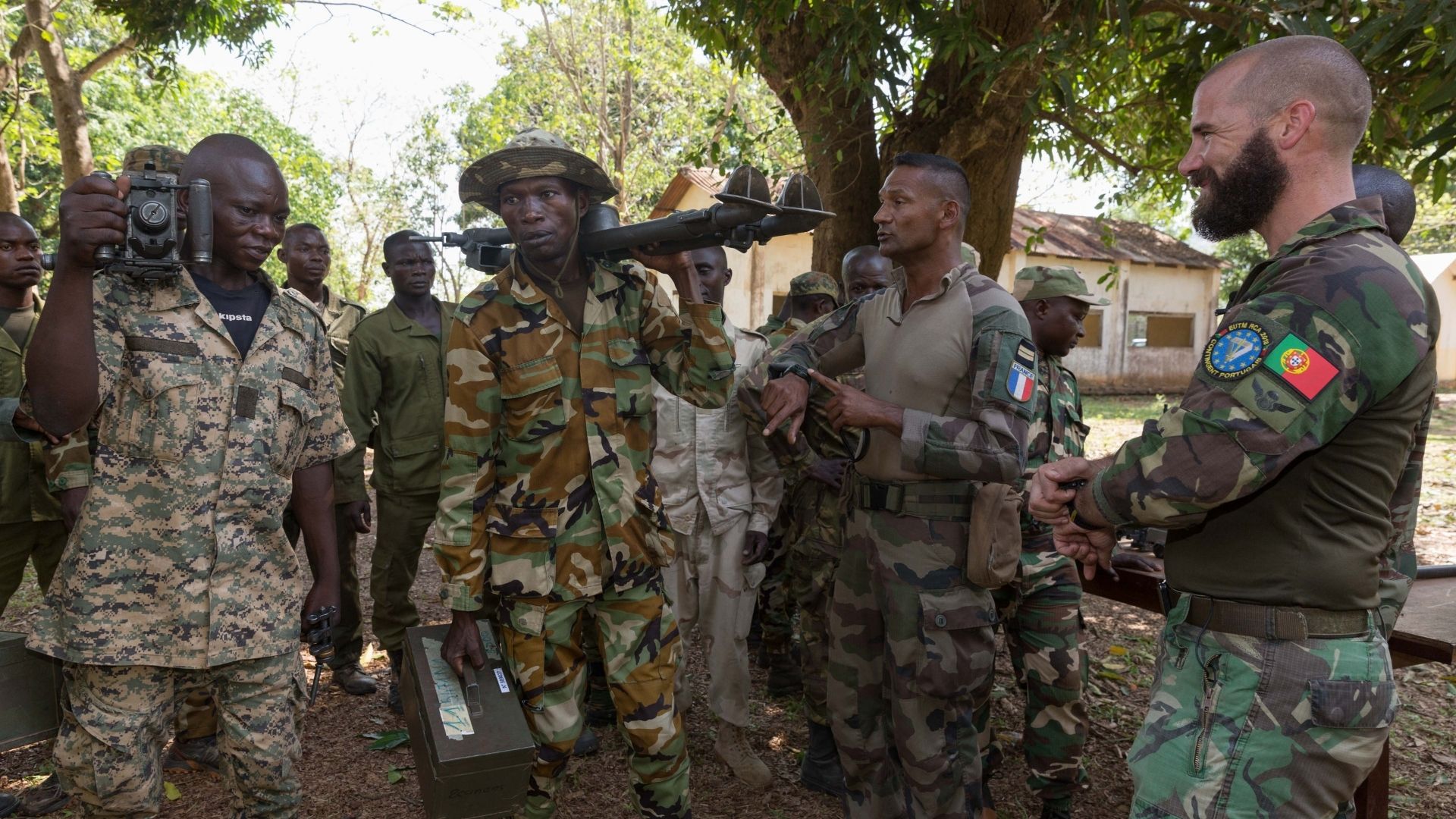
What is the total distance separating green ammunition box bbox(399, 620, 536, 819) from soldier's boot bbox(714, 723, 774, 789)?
1.38 metres

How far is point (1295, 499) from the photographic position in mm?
1813

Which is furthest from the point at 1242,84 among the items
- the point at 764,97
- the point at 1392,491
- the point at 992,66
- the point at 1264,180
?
the point at 764,97

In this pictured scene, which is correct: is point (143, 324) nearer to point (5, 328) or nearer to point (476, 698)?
point (476, 698)

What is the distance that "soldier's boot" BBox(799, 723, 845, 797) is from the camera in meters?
3.78

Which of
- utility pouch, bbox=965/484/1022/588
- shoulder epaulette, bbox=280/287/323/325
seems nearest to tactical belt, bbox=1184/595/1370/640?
utility pouch, bbox=965/484/1022/588

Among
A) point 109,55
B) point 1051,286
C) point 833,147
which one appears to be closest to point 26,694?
point 1051,286

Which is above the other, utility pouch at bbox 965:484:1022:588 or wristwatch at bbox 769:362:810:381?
wristwatch at bbox 769:362:810:381

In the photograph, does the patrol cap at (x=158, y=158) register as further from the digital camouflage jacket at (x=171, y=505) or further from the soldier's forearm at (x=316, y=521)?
the soldier's forearm at (x=316, y=521)

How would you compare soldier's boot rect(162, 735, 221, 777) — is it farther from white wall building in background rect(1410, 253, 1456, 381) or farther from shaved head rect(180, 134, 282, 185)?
white wall building in background rect(1410, 253, 1456, 381)

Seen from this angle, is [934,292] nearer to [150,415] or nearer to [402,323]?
[150,415]

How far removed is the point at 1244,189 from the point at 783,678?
3501mm

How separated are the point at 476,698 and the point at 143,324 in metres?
1.37

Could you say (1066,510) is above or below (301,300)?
below

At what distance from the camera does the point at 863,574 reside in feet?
9.96
